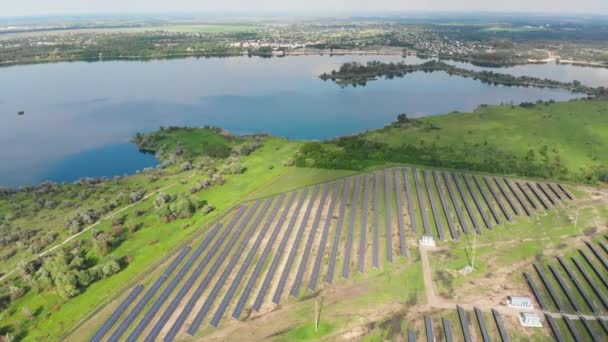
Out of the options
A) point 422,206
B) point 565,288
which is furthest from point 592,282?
point 422,206

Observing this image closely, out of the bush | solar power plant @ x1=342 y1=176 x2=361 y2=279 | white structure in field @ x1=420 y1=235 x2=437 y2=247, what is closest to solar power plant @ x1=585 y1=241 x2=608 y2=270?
white structure in field @ x1=420 y1=235 x2=437 y2=247

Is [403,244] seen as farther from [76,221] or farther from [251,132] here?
[251,132]

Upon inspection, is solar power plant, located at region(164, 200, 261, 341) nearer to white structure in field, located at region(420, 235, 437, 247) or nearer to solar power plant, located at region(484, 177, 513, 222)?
white structure in field, located at region(420, 235, 437, 247)

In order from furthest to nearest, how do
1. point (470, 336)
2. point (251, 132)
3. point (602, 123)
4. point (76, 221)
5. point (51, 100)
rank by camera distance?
point (51, 100)
point (251, 132)
point (602, 123)
point (76, 221)
point (470, 336)

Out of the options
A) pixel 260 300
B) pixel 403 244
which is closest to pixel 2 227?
pixel 260 300

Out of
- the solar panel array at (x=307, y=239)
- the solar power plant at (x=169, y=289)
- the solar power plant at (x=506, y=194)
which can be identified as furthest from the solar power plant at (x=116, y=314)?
the solar power plant at (x=506, y=194)

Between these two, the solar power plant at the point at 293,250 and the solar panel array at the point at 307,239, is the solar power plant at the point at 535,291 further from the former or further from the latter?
the solar power plant at the point at 293,250

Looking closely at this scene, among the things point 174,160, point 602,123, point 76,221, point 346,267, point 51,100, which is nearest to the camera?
point 346,267
